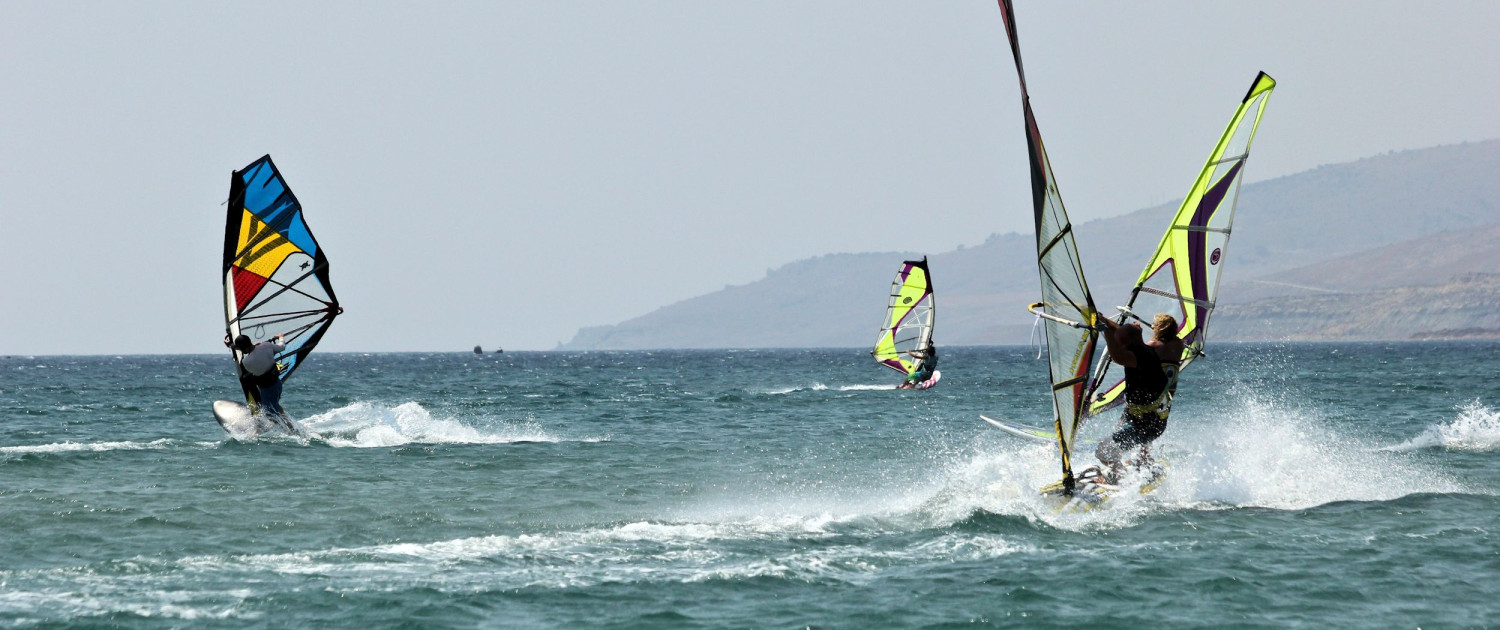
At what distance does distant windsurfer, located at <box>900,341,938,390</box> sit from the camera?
44.3 m

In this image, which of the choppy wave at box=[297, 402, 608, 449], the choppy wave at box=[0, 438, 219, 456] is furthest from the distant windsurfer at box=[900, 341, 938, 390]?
the choppy wave at box=[0, 438, 219, 456]

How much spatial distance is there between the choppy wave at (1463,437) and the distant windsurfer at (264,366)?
57.6 ft

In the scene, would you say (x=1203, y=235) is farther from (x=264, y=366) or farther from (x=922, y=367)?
(x=922, y=367)

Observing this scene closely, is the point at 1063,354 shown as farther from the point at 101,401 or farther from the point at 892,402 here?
the point at 101,401

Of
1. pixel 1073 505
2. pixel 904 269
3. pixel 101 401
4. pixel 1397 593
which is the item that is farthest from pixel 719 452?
pixel 101 401

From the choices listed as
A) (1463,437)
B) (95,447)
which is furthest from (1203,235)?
(95,447)

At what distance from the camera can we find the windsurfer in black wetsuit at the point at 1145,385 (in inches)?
501

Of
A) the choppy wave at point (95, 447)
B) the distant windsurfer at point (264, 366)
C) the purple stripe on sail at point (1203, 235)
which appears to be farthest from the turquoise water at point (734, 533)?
the purple stripe on sail at point (1203, 235)

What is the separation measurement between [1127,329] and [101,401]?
38229 mm

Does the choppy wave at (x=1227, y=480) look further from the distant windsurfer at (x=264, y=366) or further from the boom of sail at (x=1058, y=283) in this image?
the distant windsurfer at (x=264, y=366)

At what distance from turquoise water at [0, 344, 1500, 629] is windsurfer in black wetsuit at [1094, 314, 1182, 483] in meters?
0.68

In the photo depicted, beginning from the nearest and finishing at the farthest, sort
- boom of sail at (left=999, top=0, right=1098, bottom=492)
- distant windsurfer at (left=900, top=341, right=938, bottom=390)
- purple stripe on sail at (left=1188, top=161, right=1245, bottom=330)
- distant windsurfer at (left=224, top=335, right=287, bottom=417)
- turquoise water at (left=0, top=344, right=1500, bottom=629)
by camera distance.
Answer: turquoise water at (left=0, top=344, right=1500, bottom=629), boom of sail at (left=999, top=0, right=1098, bottom=492), purple stripe on sail at (left=1188, top=161, right=1245, bottom=330), distant windsurfer at (left=224, top=335, right=287, bottom=417), distant windsurfer at (left=900, top=341, right=938, bottom=390)

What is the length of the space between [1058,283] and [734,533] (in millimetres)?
3883

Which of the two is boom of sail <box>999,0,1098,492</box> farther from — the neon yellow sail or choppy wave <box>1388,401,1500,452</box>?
choppy wave <box>1388,401,1500,452</box>
